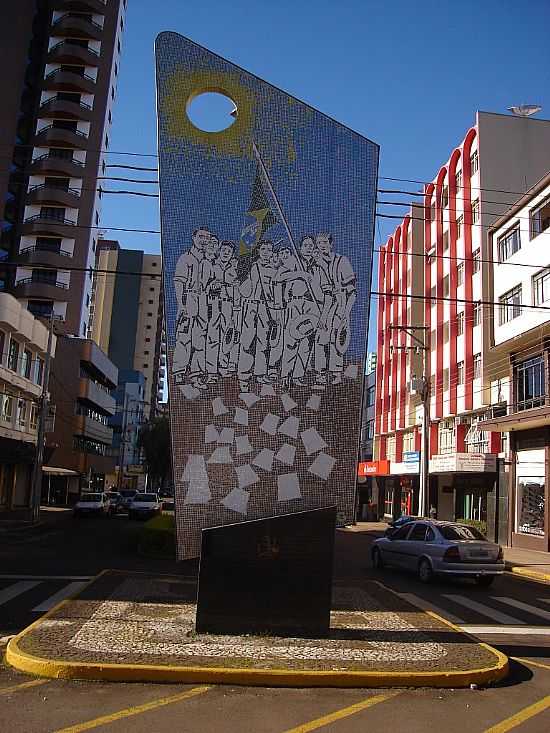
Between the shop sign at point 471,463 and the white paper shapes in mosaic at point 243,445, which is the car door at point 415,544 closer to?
the white paper shapes in mosaic at point 243,445

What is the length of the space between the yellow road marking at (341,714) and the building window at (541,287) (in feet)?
77.2

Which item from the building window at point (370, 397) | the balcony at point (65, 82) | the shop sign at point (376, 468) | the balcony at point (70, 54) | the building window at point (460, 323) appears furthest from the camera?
the building window at point (370, 397)

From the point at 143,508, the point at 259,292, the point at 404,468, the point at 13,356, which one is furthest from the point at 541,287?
the point at 13,356

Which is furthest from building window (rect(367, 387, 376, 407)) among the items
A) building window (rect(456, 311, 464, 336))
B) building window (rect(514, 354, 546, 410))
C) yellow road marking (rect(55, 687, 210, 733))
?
yellow road marking (rect(55, 687, 210, 733))

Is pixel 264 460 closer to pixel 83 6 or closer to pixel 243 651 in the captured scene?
pixel 243 651

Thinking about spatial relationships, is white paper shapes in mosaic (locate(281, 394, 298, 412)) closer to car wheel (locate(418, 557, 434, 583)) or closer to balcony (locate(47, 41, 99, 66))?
car wheel (locate(418, 557, 434, 583))

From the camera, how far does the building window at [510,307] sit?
30.3 m

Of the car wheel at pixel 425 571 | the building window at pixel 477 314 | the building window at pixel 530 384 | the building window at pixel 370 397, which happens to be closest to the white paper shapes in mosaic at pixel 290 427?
the car wheel at pixel 425 571

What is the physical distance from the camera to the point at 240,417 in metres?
10.2

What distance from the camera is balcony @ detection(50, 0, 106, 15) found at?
68.8 meters

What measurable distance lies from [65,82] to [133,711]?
69460 mm

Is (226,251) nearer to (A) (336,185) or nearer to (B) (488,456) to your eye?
(A) (336,185)

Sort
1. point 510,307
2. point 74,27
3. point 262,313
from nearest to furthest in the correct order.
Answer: point 262,313
point 510,307
point 74,27

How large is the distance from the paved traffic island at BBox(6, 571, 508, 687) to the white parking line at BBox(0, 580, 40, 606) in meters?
2.01
